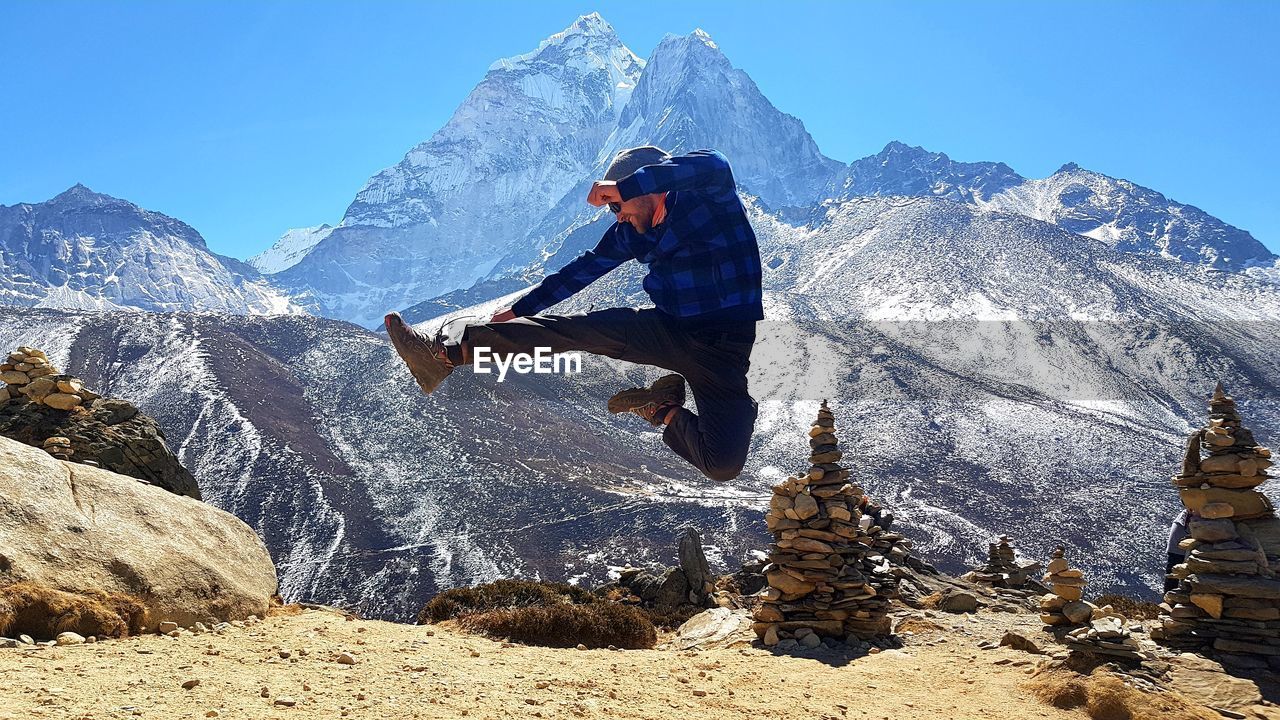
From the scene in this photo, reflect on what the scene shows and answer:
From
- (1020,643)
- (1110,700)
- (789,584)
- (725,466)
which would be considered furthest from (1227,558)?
(725,466)

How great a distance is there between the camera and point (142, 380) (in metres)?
88.0

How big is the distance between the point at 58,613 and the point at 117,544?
1.24 m

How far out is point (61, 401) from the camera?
13.0 m

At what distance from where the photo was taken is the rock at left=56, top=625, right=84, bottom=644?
7504 millimetres

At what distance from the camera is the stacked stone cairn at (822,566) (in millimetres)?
14438

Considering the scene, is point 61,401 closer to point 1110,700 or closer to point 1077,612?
point 1110,700

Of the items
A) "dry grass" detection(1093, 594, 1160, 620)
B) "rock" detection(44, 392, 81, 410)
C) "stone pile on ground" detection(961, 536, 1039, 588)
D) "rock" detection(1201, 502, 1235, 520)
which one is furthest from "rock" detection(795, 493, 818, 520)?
"rock" detection(44, 392, 81, 410)

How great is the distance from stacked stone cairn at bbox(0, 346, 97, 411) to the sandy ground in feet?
18.3

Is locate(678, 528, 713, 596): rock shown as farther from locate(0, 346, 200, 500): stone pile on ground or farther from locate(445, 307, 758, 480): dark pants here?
locate(445, 307, 758, 480): dark pants

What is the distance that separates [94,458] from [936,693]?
1170 cm

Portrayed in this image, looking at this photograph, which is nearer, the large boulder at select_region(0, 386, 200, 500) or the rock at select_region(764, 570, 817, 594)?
the large boulder at select_region(0, 386, 200, 500)

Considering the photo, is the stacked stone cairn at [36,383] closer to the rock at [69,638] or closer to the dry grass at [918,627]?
the rock at [69,638]

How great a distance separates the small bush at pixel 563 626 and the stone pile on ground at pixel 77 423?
534 centimetres

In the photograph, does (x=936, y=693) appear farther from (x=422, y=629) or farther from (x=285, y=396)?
(x=285, y=396)
